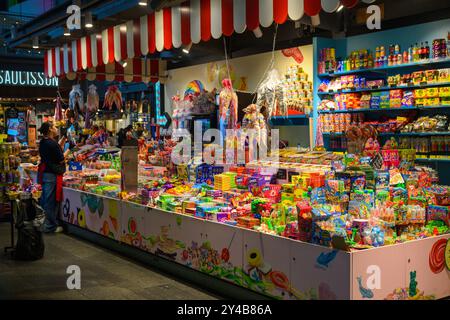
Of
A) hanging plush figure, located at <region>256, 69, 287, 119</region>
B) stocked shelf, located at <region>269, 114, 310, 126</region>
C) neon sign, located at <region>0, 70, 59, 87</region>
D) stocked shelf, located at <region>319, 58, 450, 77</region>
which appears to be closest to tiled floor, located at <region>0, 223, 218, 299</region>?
hanging plush figure, located at <region>256, 69, 287, 119</region>

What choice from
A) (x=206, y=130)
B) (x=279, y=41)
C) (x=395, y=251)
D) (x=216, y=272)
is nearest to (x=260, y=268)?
(x=216, y=272)

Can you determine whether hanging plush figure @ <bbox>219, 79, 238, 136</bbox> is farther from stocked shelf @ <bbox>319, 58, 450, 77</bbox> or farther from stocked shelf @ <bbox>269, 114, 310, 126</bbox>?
stocked shelf @ <bbox>319, 58, 450, 77</bbox>

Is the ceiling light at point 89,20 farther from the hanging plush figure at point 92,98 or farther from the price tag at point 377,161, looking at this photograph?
the price tag at point 377,161

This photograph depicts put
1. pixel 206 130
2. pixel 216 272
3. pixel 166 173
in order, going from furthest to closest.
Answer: pixel 206 130 < pixel 166 173 < pixel 216 272

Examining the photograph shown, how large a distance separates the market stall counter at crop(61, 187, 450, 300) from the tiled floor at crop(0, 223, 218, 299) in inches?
12.0

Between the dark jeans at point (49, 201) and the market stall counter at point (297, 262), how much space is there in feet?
9.32

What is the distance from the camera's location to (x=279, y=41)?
9.05 m

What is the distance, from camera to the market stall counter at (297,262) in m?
3.74

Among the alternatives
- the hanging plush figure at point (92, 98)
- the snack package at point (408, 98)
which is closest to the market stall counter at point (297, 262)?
the snack package at point (408, 98)

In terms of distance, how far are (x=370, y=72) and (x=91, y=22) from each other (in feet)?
13.8

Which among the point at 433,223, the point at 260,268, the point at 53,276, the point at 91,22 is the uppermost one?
the point at 91,22
